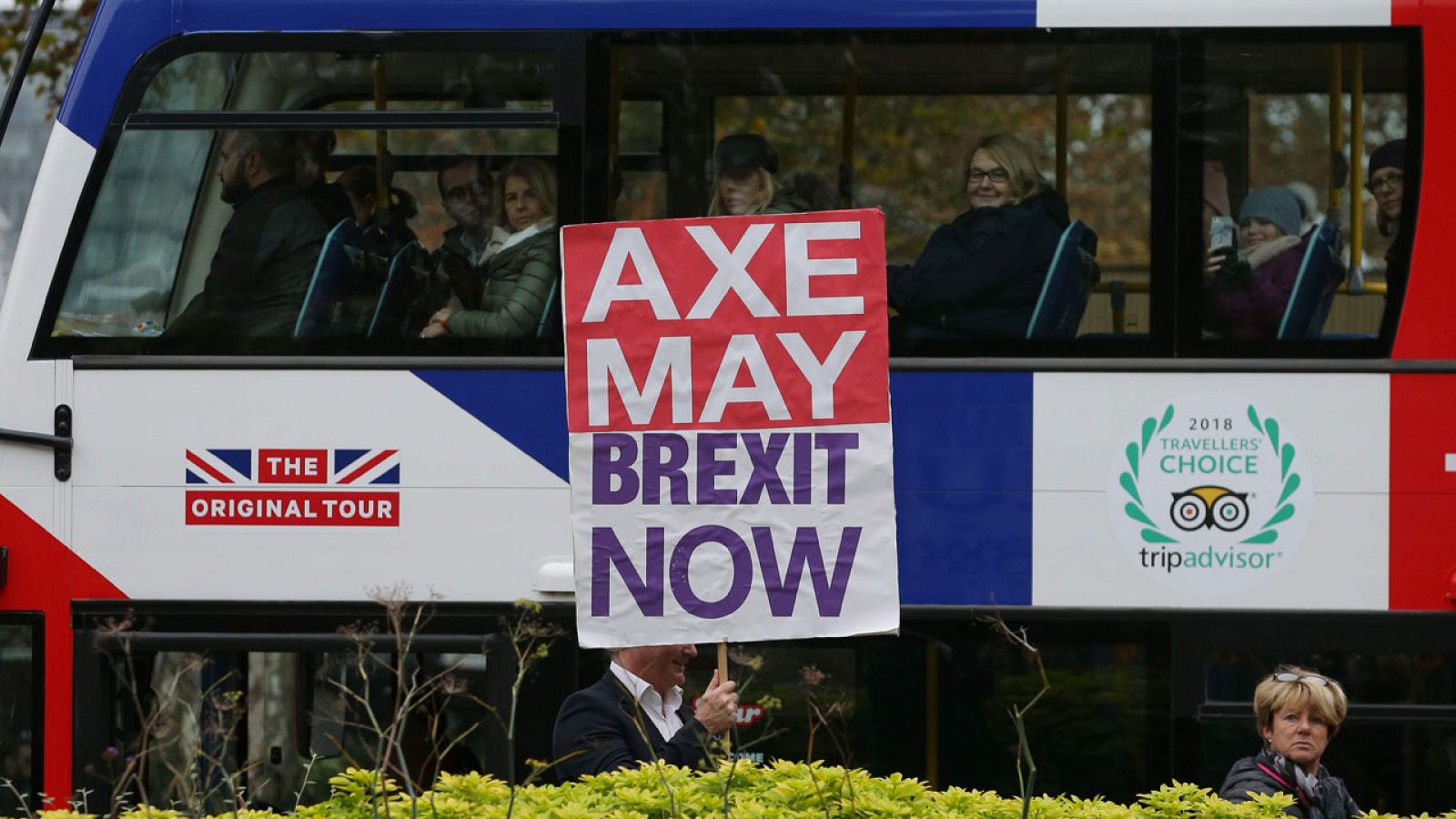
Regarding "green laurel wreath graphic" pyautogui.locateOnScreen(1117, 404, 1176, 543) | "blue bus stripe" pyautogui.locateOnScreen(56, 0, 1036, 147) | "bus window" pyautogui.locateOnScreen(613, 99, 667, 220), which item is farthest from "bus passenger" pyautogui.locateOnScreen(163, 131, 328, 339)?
"green laurel wreath graphic" pyautogui.locateOnScreen(1117, 404, 1176, 543)

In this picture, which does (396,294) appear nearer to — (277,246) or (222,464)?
(277,246)

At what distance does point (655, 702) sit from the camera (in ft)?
18.8

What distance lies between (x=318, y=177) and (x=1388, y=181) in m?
3.67

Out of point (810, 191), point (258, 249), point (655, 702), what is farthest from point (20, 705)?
point (810, 191)

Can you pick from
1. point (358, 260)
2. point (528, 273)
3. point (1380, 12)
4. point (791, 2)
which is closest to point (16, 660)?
point (358, 260)

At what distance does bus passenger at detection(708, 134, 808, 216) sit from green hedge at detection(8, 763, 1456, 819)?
230 cm

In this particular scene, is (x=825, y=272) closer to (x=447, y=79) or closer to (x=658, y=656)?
(x=658, y=656)

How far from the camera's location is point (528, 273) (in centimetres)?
662

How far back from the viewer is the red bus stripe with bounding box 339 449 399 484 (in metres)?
6.44

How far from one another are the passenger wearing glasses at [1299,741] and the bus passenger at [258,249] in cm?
342

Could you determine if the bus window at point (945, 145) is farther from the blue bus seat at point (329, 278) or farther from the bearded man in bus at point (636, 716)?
the bearded man in bus at point (636, 716)

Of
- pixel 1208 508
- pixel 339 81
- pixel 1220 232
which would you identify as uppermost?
pixel 339 81

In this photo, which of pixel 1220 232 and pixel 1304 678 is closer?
pixel 1304 678

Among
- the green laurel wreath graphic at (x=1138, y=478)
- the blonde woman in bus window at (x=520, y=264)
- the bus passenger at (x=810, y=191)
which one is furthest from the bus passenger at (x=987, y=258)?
the blonde woman in bus window at (x=520, y=264)
